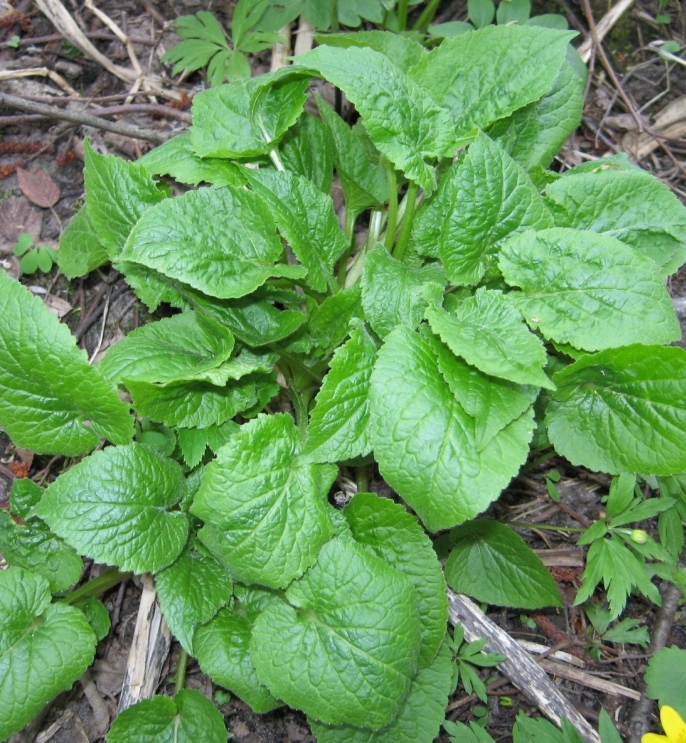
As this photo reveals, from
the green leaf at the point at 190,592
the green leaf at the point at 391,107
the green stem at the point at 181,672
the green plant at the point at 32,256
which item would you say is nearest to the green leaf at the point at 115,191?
the green leaf at the point at 391,107

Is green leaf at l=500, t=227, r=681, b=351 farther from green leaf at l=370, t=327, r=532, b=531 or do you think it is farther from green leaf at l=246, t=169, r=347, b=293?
green leaf at l=246, t=169, r=347, b=293

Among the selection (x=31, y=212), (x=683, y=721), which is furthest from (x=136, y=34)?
(x=683, y=721)

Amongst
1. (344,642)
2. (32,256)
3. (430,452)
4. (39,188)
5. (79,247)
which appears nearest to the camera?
(430,452)

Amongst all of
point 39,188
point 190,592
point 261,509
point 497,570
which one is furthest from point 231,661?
point 39,188

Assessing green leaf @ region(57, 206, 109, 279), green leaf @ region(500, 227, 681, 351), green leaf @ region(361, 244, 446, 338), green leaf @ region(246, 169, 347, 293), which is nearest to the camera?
green leaf @ region(500, 227, 681, 351)

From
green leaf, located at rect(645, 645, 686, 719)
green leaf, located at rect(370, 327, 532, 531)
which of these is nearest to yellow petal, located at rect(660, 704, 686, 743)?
green leaf, located at rect(645, 645, 686, 719)

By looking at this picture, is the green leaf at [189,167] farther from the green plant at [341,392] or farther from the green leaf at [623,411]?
the green leaf at [623,411]

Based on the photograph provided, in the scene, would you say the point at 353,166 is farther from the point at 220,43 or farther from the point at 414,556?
the point at 414,556

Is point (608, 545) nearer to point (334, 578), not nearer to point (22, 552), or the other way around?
point (334, 578)
